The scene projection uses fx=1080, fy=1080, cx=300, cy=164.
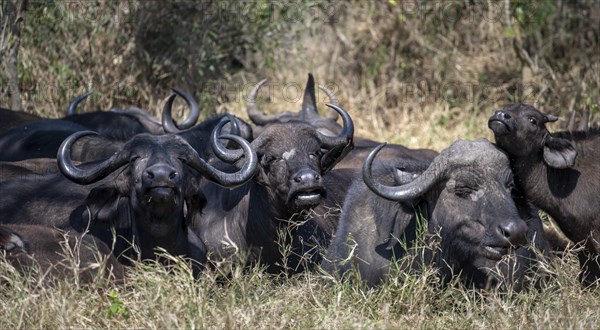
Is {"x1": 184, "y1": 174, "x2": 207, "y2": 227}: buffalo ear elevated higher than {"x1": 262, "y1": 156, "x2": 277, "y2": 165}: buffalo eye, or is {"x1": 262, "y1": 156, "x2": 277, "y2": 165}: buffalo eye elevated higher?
{"x1": 262, "y1": 156, "x2": 277, "y2": 165}: buffalo eye

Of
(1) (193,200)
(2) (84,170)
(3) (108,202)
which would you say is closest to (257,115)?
(1) (193,200)

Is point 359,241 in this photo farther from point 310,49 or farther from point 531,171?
point 310,49

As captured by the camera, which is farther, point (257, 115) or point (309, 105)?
point (257, 115)

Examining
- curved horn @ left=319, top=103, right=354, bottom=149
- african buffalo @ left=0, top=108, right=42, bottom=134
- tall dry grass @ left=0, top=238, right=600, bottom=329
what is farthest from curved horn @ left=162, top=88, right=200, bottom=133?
tall dry grass @ left=0, top=238, right=600, bottom=329

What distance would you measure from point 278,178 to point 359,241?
0.85 metres

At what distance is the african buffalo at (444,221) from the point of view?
600 cm

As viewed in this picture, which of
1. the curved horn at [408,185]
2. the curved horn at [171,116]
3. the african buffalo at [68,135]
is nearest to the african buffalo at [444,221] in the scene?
the curved horn at [408,185]

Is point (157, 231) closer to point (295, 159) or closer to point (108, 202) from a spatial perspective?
point (108, 202)

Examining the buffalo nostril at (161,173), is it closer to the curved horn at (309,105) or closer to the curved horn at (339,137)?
the curved horn at (339,137)

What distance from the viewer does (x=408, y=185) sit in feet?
20.4

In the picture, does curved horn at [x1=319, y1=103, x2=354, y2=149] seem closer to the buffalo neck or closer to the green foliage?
the buffalo neck

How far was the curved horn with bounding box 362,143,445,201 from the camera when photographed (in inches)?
242

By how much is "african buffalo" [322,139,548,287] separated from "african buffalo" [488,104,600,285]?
192 millimetres

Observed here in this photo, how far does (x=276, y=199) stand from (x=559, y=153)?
6.11ft
